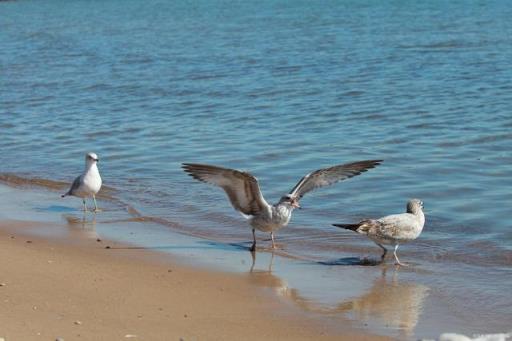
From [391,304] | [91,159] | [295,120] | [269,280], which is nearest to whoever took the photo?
[391,304]

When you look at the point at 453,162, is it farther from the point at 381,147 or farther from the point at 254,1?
the point at 254,1

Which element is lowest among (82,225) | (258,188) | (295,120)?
(295,120)

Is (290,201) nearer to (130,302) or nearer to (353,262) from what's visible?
(353,262)

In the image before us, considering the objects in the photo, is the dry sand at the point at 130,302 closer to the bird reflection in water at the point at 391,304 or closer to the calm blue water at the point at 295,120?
the bird reflection in water at the point at 391,304

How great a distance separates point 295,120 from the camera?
15.7 m

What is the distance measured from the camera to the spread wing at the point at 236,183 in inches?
338

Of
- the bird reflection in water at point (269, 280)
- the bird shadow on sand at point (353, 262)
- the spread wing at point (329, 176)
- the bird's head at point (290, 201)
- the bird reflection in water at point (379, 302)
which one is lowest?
the bird shadow on sand at point (353, 262)

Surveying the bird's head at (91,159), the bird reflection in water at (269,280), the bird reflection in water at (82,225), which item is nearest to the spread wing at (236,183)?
the bird reflection in water at (269,280)

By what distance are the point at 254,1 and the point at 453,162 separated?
41035mm

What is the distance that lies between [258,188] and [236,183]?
21 centimetres

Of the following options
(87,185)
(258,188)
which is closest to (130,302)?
(258,188)

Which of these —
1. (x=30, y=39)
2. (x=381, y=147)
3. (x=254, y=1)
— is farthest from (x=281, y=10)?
(x=381, y=147)

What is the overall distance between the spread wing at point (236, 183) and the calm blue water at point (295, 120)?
0.42 meters

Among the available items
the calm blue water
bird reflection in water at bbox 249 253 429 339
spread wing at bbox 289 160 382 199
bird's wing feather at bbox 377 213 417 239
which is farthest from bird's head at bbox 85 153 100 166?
bird's wing feather at bbox 377 213 417 239
